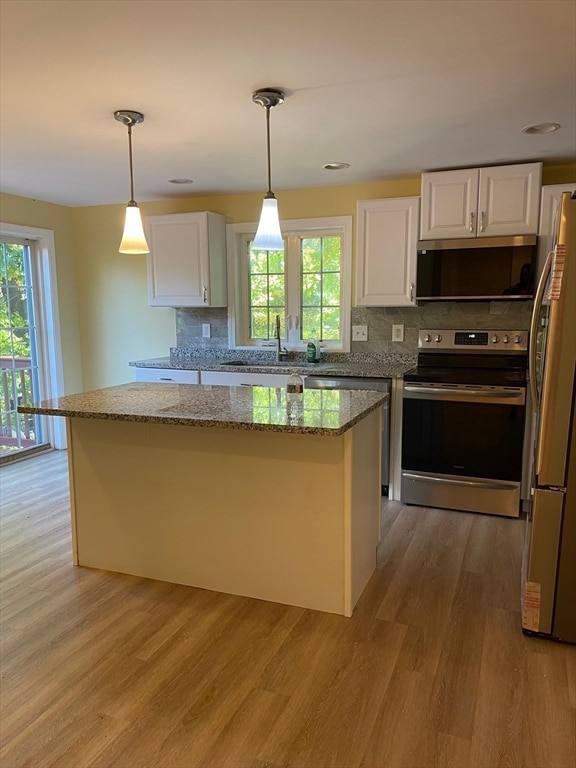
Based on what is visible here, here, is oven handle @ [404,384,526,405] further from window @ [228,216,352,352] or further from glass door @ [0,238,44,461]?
glass door @ [0,238,44,461]

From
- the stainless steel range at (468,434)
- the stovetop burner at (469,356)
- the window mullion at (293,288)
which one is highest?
the window mullion at (293,288)

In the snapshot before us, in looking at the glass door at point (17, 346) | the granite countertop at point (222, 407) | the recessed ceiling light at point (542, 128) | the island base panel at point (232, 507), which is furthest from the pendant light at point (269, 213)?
the glass door at point (17, 346)

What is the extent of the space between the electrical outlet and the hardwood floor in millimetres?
1923

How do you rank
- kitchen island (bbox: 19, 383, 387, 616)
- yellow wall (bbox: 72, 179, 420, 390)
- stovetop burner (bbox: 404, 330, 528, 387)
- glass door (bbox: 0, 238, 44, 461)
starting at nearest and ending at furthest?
kitchen island (bbox: 19, 383, 387, 616)
stovetop burner (bbox: 404, 330, 528, 387)
glass door (bbox: 0, 238, 44, 461)
yellow wall (bbox: 72, 179, 420, 390)

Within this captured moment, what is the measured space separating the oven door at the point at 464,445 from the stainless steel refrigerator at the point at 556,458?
1180 millimetres

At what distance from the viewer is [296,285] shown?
14.6ft

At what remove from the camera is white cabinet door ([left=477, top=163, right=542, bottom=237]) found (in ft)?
11.0

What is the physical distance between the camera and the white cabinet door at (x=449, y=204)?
3.49 m

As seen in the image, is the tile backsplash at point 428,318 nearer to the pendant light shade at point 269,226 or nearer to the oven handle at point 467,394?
the oven handle at point 467,394

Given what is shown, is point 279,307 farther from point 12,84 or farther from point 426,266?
point 12,84

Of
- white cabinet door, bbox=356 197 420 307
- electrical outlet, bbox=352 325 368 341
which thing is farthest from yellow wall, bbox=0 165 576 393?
electrical outlet, bbox=352 325 368 341

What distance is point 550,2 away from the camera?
167cm

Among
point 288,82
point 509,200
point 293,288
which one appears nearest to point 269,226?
point 288,82

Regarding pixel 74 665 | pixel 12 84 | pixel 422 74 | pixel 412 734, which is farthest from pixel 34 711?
pixel 422 74
